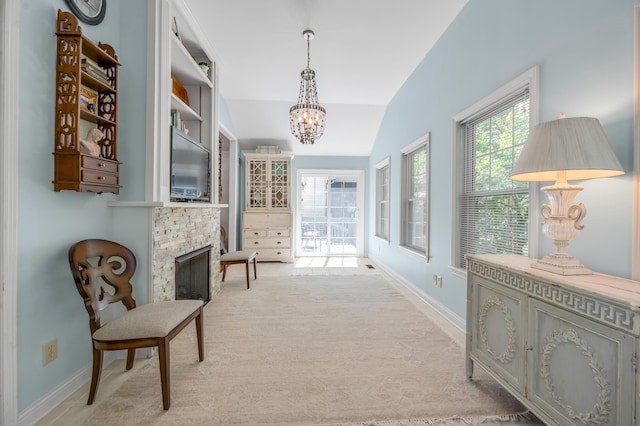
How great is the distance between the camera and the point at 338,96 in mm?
4395

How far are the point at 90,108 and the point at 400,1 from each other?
2.65 meters

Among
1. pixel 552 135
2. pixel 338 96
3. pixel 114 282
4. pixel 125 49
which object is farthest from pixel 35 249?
pixel 338 96

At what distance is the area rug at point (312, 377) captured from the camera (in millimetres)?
1470

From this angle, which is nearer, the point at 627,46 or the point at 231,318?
the point at 627,46

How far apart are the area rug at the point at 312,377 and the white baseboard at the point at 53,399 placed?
0.62 feet

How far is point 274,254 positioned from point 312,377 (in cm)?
374

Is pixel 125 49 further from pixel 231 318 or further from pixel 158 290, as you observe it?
pixel 231 318

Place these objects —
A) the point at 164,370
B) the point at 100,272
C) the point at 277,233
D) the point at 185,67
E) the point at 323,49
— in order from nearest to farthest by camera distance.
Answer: the point at 164,370 → the point at 100,272 → the point at 185,67 → the point at 323,49 → the point at 277,233

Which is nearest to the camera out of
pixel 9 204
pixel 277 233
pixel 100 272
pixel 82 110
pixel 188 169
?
pixel 9 204

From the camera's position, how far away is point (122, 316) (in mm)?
1601

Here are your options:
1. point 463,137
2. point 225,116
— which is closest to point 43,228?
point 463,137

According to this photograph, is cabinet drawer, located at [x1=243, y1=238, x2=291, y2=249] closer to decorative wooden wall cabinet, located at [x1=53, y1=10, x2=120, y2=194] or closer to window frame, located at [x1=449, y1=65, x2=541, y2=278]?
window frame, located at [x1=449, y1=65, x2=541, y2=278]

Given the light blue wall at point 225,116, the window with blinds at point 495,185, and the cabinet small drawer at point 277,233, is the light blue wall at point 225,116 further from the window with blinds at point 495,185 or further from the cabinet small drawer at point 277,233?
the window with blinds at point 495,185

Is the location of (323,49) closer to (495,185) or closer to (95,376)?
(495,185)
